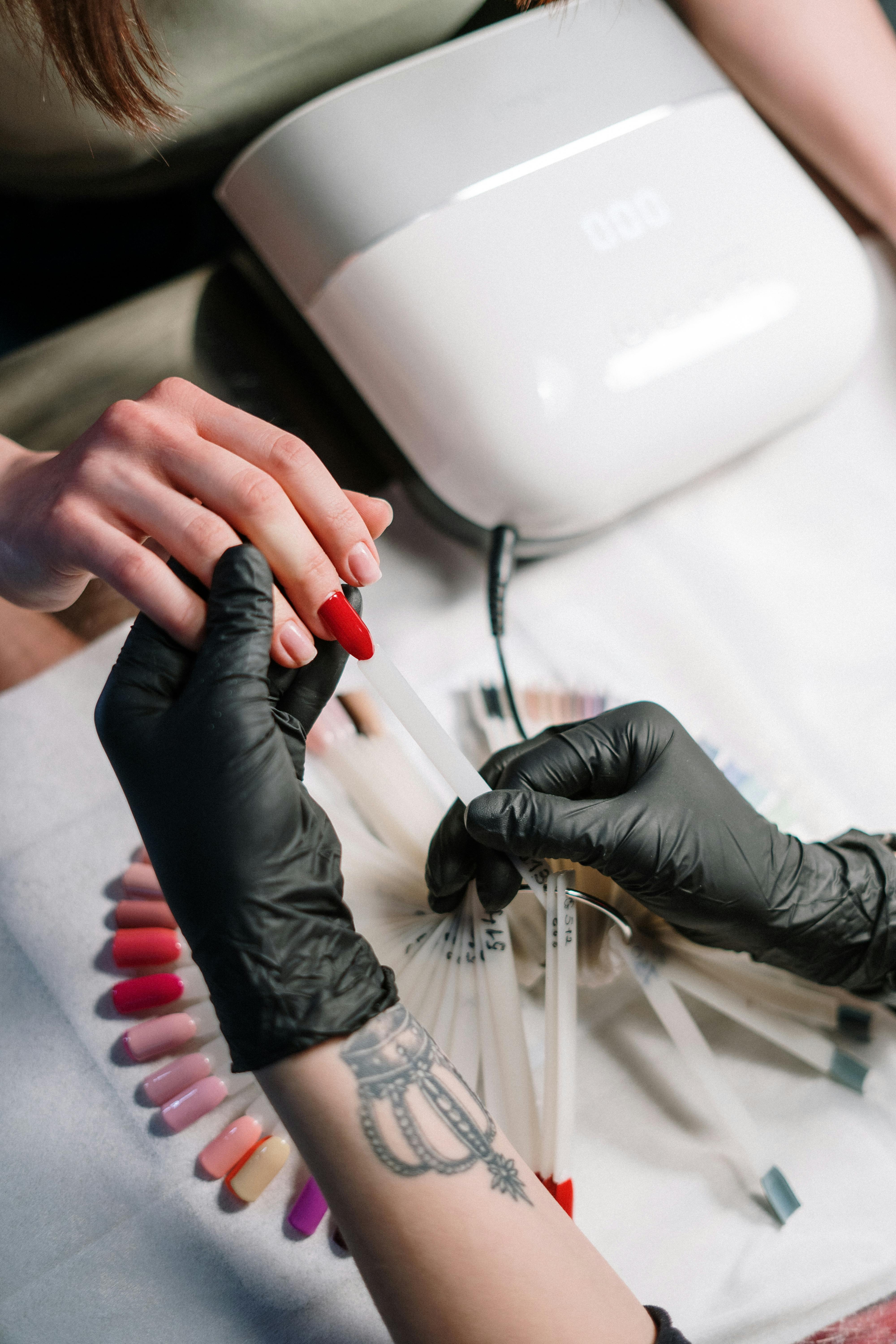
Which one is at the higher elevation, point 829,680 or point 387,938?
point 387,938

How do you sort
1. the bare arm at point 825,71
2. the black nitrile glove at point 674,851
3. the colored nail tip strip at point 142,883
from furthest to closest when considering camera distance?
the bare arm at point 825,71 → the colored nail tip strip at point 142,883 → the black nitrile glove at point 674,851

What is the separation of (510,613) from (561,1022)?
0.39 m

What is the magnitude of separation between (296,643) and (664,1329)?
0.49 m

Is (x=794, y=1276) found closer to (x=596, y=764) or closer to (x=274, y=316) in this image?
(x=596, y=764)

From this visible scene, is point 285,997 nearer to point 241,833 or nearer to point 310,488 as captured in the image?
point 241,833

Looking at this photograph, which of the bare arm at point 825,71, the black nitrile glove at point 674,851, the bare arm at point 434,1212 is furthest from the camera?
the bare arm at point 825,71

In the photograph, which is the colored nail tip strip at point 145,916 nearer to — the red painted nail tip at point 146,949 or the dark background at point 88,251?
the red painted nail tip at point 146,949

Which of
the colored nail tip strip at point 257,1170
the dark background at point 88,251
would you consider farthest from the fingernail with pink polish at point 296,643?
the dark background at point 88,251

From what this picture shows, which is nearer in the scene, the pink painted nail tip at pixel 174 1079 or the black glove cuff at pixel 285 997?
the black glove cuff at pixel 285 997

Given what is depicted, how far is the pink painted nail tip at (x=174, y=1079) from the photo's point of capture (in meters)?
0.62

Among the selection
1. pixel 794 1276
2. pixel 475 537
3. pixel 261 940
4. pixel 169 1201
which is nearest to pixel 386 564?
pixel 475 537

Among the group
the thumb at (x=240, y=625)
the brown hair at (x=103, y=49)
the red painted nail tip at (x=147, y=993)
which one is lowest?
the red painted nail tip at (x=147, y=993)

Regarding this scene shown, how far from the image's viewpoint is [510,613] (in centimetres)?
83

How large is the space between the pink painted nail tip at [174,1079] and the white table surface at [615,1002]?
0.02 m
